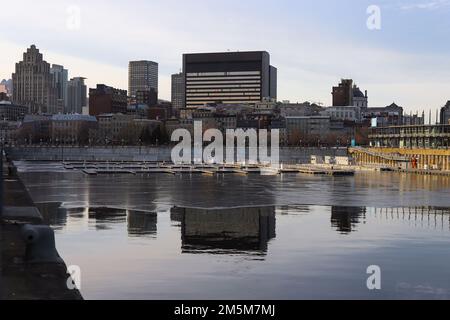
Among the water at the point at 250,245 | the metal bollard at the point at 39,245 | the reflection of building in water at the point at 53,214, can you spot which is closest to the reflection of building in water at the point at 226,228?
the water at the point at 250,245

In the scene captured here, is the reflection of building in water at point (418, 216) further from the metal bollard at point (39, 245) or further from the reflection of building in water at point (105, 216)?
the metal bollard at point (39, 245)

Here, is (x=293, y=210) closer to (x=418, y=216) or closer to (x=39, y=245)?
(x=418, y=216)

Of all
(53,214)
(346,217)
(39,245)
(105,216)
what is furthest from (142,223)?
(39,245)

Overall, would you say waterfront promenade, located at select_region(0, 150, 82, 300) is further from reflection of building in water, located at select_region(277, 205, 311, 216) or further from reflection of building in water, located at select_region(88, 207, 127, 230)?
reflection of building in water, located at select_region(277, 205, 311, 216)

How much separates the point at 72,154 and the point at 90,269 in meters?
164

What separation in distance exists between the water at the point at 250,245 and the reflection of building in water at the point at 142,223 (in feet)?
0.18

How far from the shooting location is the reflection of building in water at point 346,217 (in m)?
35.1

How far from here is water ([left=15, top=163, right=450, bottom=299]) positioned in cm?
2053

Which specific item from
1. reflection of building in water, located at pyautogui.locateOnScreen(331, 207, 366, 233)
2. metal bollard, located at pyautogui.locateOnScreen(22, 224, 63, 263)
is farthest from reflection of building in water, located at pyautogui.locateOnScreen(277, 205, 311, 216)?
metal bollard, located at pyautogui.locateOnScreen(22, 224, 63, 263)

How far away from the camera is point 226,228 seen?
1325 inches

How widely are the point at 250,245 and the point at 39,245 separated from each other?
1041cm

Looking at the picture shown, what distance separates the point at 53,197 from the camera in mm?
Result: 51625
